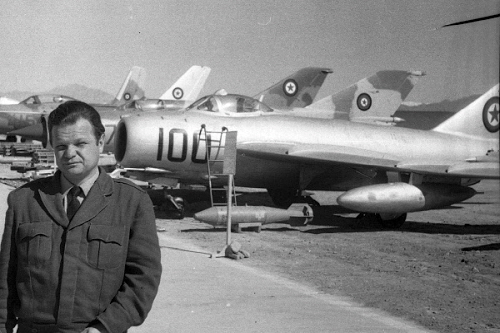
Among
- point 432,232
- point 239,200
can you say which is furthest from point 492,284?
point 239,200

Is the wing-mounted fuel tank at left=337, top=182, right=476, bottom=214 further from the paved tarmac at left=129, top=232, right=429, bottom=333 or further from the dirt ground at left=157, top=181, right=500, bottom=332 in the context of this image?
the paved tarmac at left=129, top=232, right=429, bottom=333

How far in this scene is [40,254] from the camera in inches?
95.8

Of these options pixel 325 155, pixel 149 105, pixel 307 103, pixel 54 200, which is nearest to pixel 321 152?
pixel 325 155

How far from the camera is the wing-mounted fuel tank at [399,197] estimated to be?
37.4 ft

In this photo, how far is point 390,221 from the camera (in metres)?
12.6

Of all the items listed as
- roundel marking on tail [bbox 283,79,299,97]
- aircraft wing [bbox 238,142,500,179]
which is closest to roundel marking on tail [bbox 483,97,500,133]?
aircraft wing [bbox 238,142,500,179]

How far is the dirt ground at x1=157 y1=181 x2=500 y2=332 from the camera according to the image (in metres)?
6.39

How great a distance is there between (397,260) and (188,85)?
24.3m

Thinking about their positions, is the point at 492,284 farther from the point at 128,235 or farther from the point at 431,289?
the point at 128,235

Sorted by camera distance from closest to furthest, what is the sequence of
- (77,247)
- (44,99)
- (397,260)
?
(77,247), (397,260), (44,99)

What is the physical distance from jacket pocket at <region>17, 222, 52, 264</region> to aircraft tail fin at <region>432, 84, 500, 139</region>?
13401 mm

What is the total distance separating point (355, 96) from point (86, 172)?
14467 mm

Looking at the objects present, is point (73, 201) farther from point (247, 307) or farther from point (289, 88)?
point (289, 88)

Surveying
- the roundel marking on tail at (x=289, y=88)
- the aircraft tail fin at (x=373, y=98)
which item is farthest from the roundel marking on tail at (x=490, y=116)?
the roundel marking on tail at (x=289, y=88)
